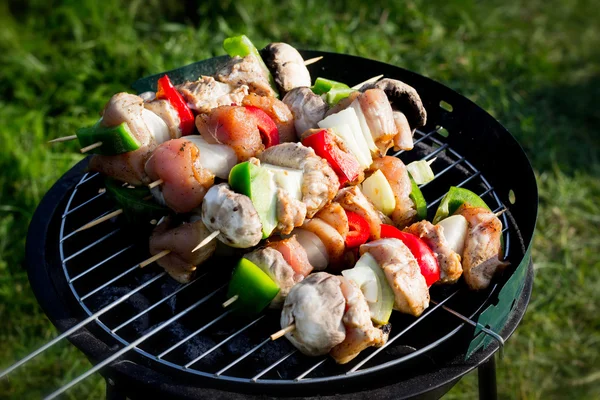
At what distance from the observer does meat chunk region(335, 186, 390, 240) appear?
2.91m

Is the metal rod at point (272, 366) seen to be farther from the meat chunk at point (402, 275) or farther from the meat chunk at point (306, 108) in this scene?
the meat chunk at point (306, 108)

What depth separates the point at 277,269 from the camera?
2.66 m

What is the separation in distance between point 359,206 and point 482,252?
56 cm

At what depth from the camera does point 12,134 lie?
5.36 metres

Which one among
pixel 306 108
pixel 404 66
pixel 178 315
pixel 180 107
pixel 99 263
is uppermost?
pixel 180 107

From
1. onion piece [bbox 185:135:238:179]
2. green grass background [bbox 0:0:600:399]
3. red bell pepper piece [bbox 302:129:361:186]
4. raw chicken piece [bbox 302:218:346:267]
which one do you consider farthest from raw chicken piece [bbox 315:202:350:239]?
green grass background [bbox 0:0:600:399]

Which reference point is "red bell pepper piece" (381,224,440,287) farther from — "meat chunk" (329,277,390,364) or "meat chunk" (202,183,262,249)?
"meat chunk" (202,183,262,249)

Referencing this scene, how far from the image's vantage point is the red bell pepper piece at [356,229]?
9.49ft

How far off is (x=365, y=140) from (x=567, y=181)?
3.00 metres

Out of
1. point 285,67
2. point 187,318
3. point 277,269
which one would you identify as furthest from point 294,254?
point 285,67

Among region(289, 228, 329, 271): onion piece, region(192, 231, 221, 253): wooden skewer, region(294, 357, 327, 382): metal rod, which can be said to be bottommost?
region(294, 357, 327, 382): metal rod

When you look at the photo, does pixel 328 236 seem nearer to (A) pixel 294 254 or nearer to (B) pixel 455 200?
(A) pixel 294 254

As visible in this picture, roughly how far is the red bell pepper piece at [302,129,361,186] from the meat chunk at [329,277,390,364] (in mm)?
512

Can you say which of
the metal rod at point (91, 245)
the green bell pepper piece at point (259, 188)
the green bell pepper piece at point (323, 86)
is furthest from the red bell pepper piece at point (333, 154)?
the metal rod at point (91, 245)
